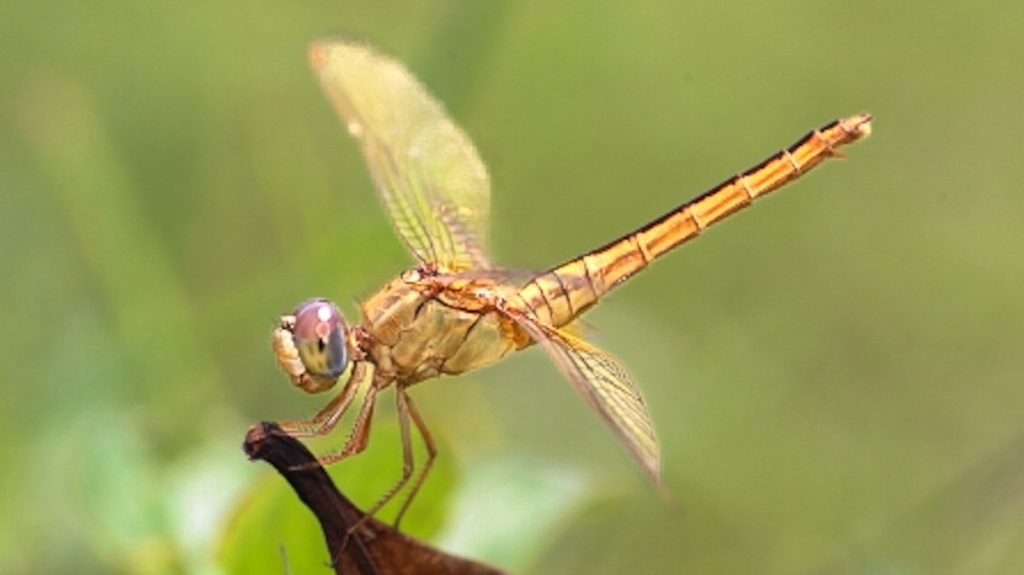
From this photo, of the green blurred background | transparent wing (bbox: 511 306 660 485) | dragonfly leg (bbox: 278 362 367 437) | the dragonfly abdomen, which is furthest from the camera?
the dragonfly abdomen

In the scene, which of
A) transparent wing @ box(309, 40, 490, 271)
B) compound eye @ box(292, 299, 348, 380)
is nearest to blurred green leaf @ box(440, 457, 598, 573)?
compound eye @ box(292, 299, 348, 380)

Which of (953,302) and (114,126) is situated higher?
(114,126)

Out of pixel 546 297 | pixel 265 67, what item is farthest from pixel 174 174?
pixel 546 297

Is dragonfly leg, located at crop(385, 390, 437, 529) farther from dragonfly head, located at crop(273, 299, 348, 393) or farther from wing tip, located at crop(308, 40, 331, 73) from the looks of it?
wing tip, located at crop(308, 40, 331, 73)

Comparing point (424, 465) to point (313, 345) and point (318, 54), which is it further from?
point (318, 54)

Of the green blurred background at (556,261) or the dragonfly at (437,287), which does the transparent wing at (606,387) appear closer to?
the dragonfly at (437,287)

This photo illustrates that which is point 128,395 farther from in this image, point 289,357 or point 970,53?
point 970,53
